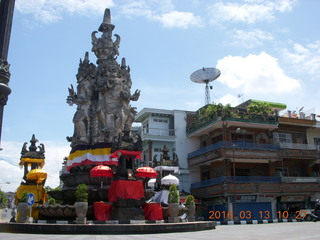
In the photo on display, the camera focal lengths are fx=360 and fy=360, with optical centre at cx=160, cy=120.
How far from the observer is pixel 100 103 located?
28.0 m

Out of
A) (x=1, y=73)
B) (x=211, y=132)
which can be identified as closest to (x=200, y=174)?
(x=211, y=132)

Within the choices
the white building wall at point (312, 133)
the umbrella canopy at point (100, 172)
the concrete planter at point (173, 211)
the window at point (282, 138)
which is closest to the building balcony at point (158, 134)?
the window at point (282, 138)

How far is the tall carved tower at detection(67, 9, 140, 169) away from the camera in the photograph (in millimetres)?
26984

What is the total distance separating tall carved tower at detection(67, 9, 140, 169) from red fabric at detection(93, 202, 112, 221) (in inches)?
208

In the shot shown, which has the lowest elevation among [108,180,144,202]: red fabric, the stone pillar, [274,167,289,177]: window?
[108,180,144,202]: red fabric

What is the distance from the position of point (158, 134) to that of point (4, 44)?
40.2 metres

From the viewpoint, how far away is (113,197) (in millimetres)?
21594

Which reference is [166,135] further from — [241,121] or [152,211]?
[152,211]

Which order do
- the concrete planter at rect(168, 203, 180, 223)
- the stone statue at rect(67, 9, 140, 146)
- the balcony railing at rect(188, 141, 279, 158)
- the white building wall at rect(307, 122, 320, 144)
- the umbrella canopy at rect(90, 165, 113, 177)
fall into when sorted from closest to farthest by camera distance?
the concrete planter at rect(168, 203, 180, 223) → the umbrella canopy at rect(90, 165, 113, 177) → the stone statue at rect(67, 9, 140, 146) → the balcony railing at rect(188, 141, 279, 158) → the white building wall at rect(307, 122, 320, 144)

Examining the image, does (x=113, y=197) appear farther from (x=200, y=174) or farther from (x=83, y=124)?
(x=200, y=174)

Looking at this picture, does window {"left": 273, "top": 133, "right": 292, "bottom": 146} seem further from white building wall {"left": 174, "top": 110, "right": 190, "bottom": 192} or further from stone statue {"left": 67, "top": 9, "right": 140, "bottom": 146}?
stone statue {"left": 67, "top": 9, "right": 140, "bottom": 146}

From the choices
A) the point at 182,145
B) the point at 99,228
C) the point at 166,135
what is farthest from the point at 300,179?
the point at 99,228

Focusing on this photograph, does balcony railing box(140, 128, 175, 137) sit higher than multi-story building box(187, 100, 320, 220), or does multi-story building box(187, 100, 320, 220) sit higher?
balcony railing box(140, 128, 175, 137)

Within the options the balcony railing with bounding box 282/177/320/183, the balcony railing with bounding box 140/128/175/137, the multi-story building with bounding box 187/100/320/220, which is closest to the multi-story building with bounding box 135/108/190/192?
the balcony railing with bounding box 140/128/175/137
